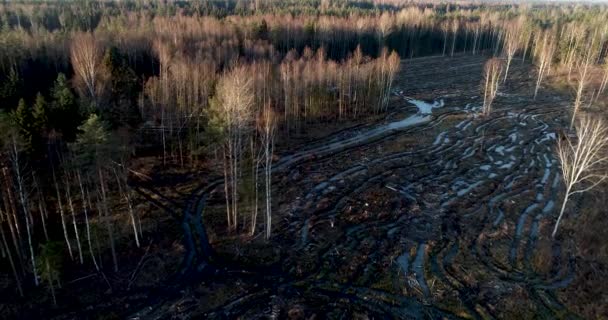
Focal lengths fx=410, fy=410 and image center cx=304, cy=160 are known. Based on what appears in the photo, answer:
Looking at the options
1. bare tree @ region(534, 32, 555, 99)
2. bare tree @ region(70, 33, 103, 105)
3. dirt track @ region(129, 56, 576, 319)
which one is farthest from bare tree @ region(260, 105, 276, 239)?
bare tree @ region(534, 32, 555, 99)

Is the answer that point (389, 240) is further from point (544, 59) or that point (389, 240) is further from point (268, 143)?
point (544, 59)

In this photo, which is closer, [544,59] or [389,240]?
[389,240]

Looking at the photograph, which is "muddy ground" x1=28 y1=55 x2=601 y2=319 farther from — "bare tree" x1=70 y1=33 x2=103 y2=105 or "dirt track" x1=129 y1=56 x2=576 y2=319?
"bare tree" x1=70 y1=33 x2=103 y2=105

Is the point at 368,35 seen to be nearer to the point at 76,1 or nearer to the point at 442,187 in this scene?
the point at 442,187

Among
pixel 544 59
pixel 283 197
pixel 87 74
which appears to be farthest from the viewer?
pixel 544 59

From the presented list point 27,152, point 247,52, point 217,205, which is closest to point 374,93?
point 247,52

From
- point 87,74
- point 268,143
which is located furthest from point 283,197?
point 87,74

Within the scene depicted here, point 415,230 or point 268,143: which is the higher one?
point 268,143

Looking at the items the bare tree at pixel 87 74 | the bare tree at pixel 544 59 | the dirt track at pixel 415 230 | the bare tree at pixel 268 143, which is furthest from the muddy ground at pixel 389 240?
the bare tree at pixel 544 59
